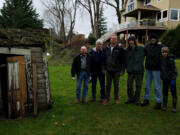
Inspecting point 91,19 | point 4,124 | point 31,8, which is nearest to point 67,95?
point 4,124

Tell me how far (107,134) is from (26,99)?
8.82ft

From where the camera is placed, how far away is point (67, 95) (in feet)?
25.6

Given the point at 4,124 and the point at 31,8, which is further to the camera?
the point at 31,8

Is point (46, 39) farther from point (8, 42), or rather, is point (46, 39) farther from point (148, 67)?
point (148, 67)

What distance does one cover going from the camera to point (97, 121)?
4.84m

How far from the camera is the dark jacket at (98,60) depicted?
19.7ft

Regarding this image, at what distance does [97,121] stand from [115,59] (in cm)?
204

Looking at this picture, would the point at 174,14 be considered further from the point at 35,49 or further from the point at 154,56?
the point at 35,49

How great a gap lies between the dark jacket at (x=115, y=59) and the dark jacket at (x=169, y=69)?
1.30m

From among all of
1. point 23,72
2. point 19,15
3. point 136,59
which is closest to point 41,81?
point 23,72

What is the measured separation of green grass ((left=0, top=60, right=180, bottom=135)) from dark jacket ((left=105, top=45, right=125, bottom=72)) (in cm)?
130

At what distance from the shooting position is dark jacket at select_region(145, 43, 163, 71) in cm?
526

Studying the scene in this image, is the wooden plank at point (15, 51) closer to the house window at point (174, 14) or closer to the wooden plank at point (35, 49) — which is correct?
the wooden plank at point (35, 49)

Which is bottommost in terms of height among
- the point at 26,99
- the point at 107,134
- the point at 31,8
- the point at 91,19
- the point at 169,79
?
the point at 107,134
